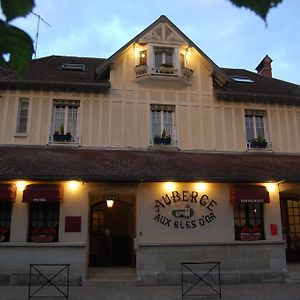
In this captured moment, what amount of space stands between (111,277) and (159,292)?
1952 mm

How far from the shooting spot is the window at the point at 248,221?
12.7 m

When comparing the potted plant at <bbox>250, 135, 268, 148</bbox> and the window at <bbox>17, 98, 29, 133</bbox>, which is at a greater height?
the window at <bbox>17, 98, 29, 133</bbox>

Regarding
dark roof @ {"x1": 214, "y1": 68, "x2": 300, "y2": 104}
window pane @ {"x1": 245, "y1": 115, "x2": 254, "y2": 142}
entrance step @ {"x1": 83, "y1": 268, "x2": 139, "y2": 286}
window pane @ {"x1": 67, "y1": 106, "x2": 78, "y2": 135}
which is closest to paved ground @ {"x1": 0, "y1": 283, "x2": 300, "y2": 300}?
entrance step @ {"x1": 83, "y1": 268, "x2": 139, "y2": 286}

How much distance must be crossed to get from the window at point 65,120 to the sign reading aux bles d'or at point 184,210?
4408 mm

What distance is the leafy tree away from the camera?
1280mm

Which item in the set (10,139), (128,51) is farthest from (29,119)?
(128,51)

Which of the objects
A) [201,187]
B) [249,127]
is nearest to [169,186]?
[201,187]

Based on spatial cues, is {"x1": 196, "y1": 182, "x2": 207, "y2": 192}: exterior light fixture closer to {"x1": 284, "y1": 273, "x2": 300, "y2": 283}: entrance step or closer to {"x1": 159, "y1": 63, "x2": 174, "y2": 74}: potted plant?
{"x1": 284, "y1": 273, "x2": 300, "y2": 283}: entrance step

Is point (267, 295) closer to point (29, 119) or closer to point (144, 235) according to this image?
point (144, 235)

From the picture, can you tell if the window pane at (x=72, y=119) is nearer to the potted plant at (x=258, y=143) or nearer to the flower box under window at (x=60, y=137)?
the flower box under window at (x=60, y=137)

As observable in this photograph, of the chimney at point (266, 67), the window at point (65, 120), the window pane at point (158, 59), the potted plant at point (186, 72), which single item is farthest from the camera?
the chimney at point (266, 67)

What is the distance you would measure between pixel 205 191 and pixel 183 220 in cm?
122

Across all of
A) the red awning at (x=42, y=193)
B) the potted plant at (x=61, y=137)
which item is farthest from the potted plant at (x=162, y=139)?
the red awning at (x=42, y=193)

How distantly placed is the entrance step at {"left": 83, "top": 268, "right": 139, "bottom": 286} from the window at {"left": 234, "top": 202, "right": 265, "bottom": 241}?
372 cm
